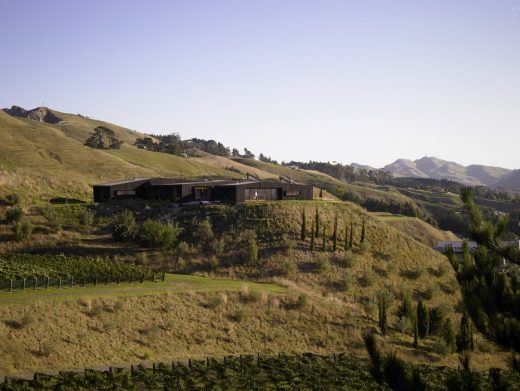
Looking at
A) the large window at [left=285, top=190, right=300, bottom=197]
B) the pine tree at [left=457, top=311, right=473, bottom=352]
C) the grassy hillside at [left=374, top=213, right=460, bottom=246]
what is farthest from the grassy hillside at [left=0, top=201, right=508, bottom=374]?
the grassy hillside at [left=374, top=213, right=460, bottom=246]

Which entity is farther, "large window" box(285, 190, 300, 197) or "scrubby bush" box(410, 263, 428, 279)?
"large window" box(285, 190, 300, 197)

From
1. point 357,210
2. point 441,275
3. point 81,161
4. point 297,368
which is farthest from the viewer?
point 81,161

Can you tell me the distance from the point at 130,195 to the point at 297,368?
42.8 meters

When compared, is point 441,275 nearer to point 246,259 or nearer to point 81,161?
point 246,259

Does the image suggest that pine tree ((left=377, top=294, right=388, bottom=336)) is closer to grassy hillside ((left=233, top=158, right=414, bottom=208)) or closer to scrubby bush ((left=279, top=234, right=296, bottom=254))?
scrubby bush ((left=279, top=234, right=296, bottom=254))

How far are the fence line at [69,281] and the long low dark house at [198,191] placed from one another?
22.8 metres

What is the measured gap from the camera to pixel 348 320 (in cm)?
3931

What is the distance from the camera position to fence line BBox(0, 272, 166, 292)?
33750mm

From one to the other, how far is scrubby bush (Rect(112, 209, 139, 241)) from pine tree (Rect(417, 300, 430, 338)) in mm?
29497

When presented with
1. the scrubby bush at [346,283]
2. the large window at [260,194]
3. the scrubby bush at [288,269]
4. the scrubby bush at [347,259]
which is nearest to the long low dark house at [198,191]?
the large window at [260,194]

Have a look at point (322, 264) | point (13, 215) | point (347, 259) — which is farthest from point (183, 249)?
point (13, 215)

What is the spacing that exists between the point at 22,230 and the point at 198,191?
22.3m

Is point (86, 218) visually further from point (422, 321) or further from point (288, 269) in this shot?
point (422, 321)

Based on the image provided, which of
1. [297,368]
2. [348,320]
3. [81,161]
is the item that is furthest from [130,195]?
[297,368]
